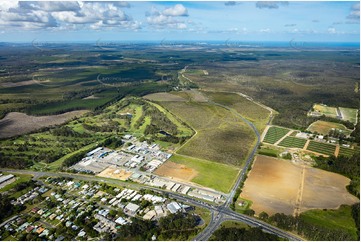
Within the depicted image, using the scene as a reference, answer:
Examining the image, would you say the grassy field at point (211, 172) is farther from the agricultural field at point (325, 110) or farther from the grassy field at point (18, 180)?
the agricultural field at point (325, 110)

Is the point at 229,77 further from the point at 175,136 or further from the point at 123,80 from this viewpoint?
the point at 175,136

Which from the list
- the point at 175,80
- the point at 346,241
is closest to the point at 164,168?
the point at 346,241

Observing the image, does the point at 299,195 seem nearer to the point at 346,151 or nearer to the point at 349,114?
the point at 346,151

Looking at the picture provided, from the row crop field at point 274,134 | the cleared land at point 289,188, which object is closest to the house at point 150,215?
the cleared land at point 289,188

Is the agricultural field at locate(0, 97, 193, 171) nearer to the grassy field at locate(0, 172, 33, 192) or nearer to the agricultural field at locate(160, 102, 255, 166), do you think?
the grassy field at locate(0, 172, 33, 192)

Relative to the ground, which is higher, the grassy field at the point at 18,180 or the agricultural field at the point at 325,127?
the agricultural field at the point at 325,127

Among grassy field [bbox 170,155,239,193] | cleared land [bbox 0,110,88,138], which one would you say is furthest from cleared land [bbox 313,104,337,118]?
cleared land [bbox 0,110,88,138]
